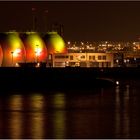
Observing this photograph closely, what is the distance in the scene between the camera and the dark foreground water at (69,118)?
607 inches

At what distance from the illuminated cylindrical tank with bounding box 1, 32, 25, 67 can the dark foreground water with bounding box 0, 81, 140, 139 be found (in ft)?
173

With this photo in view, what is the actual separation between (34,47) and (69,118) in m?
66.0

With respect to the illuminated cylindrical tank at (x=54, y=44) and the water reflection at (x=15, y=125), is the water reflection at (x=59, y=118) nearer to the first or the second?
the water reflection at (x=15, y=125)

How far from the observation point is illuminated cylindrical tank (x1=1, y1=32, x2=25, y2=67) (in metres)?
79.7

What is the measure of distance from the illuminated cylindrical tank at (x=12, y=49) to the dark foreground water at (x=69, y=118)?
52.8m

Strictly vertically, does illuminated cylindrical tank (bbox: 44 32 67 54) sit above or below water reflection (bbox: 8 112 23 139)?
above

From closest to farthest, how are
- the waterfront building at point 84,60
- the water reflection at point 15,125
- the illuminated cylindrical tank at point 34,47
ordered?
1. the water reflection at point 15,125
2. the illuminated cylindrical tank at point 34,47
3. the waterfront building at point 84,60

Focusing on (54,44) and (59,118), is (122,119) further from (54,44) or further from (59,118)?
(54,44)

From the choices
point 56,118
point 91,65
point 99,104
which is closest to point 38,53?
point 91,65

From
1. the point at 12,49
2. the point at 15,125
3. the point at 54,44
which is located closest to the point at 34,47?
the point at 54,44

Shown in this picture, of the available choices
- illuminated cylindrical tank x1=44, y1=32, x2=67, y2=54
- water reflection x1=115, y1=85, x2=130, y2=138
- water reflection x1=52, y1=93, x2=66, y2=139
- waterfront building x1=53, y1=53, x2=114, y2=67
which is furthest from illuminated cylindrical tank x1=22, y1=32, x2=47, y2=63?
water reflection x1=115, y1=85, x2=130, y2=138

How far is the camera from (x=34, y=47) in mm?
84562

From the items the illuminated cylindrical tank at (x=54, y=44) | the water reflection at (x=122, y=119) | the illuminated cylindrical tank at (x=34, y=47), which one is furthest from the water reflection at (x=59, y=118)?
the illuminated cylindrical tank at (x=54, y=44)

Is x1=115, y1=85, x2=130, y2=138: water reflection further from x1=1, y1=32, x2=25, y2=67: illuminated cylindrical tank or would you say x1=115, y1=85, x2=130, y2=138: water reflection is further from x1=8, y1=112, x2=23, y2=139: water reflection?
x1=1, y1=32, x2=25, y2=67: illuminated cylindrical tank
